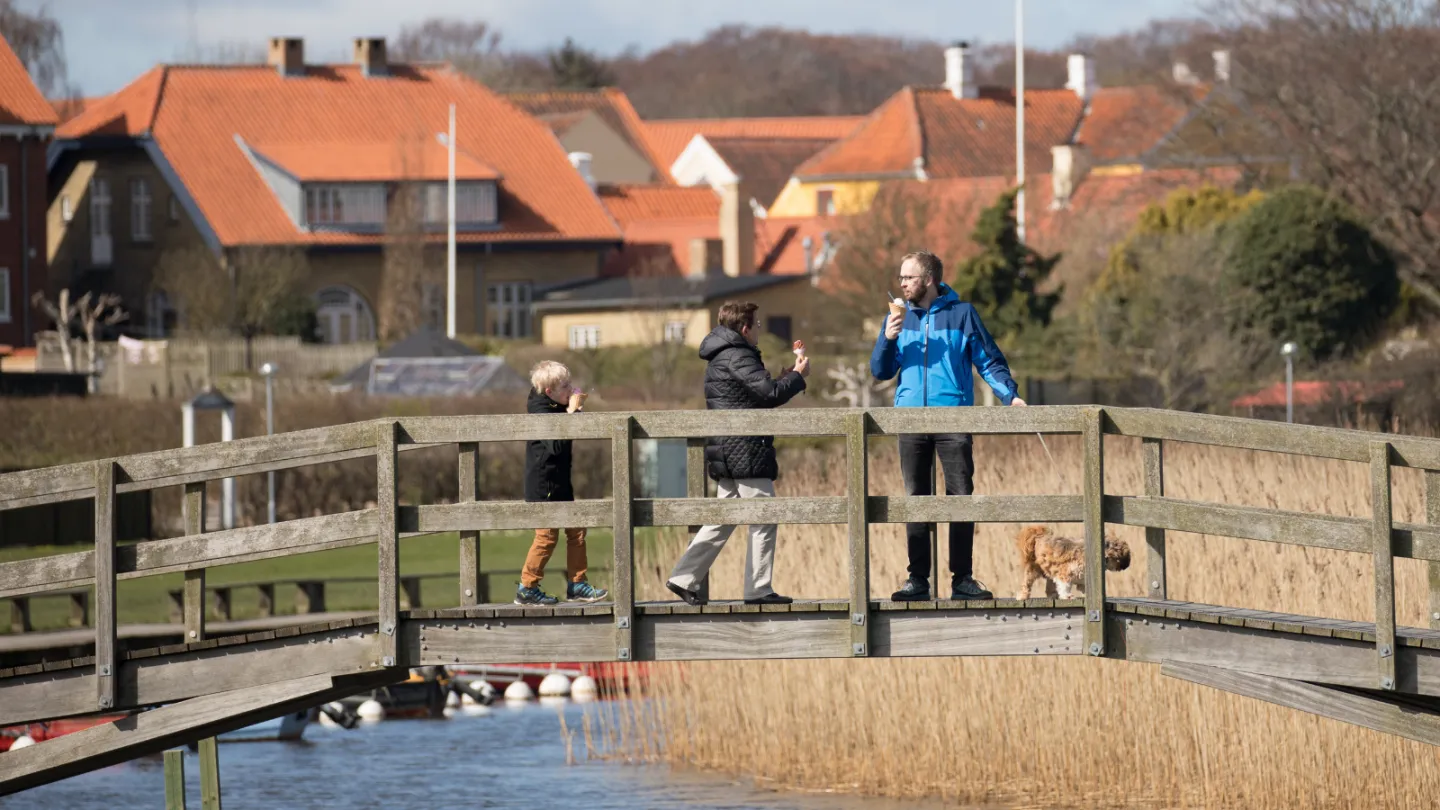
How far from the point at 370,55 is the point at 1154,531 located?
6107cm

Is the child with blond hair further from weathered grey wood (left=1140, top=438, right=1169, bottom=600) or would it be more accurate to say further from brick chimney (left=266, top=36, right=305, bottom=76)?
brick chimney (left=266, top=36, right=305, bottom=76)

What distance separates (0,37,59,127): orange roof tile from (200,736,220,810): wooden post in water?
148 ft

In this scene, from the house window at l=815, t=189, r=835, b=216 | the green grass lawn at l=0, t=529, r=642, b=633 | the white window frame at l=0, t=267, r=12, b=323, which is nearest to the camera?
the green grass lawn at l=0, t=529, r=642, b=633

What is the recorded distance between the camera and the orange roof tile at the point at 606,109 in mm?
96938

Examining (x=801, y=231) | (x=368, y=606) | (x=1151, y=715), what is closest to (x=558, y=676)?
(x=368, y=606)

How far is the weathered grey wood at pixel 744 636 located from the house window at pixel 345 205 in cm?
5325

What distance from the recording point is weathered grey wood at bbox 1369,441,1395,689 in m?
11.3

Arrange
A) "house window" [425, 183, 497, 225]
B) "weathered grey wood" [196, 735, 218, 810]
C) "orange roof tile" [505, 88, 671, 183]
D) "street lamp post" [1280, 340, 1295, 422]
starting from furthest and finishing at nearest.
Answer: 1. "orange roof tile" [505, 88, 671, 183]
2. "house window" [425, 183, 497, 225]
3. "street lamp post" [1280, 340, 1295, 422]
4. "weathered grey wood" [196, 735, 218, 810]

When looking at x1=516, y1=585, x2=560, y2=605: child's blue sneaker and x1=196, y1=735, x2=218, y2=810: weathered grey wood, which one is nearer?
x1=516, y1=585, x2=560, y2=605: child's blue sneaker

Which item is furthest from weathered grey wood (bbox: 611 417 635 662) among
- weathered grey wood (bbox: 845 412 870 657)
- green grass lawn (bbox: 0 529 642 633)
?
green grass lawn (bbox: 0 529 642 633)

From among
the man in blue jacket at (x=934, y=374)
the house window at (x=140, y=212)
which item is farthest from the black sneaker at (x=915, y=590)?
the house window at (x=140, y=212)

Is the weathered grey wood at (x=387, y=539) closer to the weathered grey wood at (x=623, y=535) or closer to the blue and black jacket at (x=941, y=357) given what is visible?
the weathered grey wood at (x=623, y=535)

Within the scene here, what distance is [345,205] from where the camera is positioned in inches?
2562

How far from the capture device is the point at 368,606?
90.3 ft
